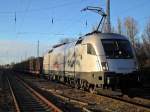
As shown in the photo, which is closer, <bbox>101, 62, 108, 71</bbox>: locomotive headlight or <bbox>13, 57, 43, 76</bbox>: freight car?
<bbox>101, 62, 108, 71</bbox>: locomotive headlight

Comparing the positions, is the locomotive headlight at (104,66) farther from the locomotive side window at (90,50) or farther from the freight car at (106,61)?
the locomotive side window at (90,50)

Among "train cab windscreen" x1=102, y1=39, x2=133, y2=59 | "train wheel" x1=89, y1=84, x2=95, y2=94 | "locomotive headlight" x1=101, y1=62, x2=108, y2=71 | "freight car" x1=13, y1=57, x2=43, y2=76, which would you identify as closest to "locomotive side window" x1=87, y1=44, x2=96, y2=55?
"train cab windscreen" x1=102, y1=39, x2=133, y2=59

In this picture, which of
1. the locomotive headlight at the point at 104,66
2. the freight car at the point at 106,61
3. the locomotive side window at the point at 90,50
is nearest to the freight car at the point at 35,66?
the freight car at the point at 106,61

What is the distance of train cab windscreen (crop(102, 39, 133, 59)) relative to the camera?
822 inches

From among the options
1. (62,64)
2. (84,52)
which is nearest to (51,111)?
(84,52)

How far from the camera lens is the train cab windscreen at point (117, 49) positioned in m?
20.9

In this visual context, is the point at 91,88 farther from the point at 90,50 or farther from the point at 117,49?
the point at 117,49

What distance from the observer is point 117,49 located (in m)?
21.2

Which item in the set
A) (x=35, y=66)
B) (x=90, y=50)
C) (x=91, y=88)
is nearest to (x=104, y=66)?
(x=90, y=50)

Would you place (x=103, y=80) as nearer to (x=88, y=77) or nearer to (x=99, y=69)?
(x=99, y=69)

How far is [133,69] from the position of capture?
67.6 feet

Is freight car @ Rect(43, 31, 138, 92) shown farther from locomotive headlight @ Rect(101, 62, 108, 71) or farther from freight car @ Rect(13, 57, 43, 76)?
freight car @ Rect(13, 57, 43, 76)

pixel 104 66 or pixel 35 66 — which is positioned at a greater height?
pixel 35 66

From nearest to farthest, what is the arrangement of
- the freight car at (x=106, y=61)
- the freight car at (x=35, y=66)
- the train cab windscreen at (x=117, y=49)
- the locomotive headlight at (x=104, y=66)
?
the freight car at (x=106, y=61)
the locomotive headlight at (x=104, y=66)
the train cab windscreen at (x=117, y=49)
the freight car at (x=35, y=66)
